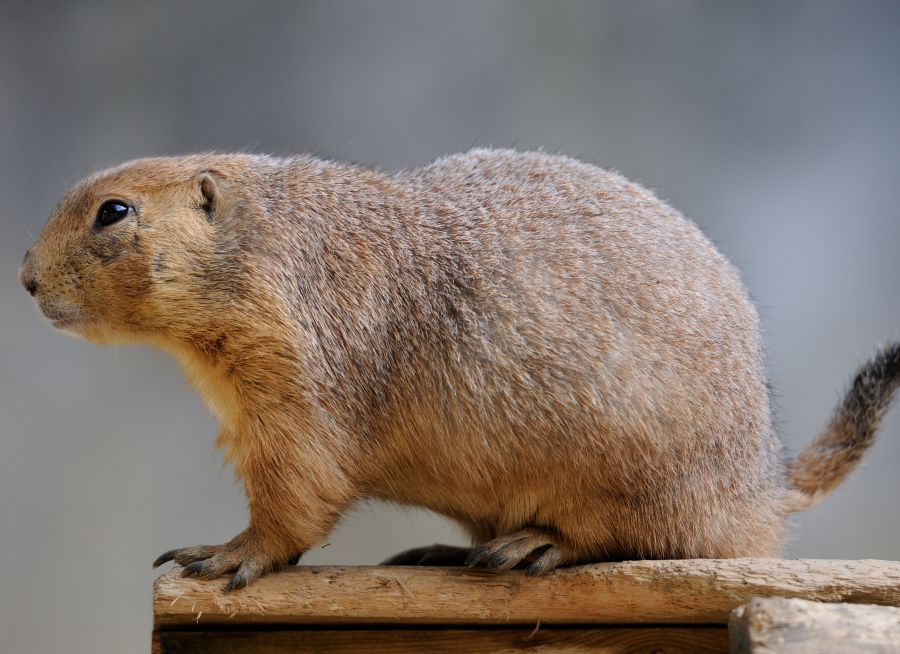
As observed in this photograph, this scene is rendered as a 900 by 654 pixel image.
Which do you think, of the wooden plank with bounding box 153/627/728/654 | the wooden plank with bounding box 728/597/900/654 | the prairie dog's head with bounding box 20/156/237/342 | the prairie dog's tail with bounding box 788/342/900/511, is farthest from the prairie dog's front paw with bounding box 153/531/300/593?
the prairie dog's tail with bounding box 788/342/900/511

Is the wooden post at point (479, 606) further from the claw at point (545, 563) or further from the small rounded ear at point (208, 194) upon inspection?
the small rounded ear at point (208, 194)

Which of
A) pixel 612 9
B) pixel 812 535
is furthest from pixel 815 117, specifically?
pixel 812 535

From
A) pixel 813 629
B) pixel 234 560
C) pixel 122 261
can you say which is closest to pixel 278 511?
pixel 234 560

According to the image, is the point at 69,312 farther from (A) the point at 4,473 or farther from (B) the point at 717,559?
(A) the point at 4,473

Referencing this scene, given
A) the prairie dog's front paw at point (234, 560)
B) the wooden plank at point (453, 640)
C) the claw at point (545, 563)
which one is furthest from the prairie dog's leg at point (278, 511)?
the claw at point (545, 563)

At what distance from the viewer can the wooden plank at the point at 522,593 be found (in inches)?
102

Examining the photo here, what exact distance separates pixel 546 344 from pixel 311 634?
1092 millimetres

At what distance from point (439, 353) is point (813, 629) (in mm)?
1305

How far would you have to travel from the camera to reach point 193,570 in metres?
2.71

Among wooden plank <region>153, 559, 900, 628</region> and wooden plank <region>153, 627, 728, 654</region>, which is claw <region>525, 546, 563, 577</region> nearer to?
wooden plank <region>153, 559, 900, 628</region>

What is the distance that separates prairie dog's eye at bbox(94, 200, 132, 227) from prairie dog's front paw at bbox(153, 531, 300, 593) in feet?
3.31

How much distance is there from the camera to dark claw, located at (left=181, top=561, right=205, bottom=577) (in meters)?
2.70

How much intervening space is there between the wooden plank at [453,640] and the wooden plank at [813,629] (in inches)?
20.6

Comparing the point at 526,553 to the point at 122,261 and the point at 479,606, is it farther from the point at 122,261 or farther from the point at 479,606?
the point at 122,261
